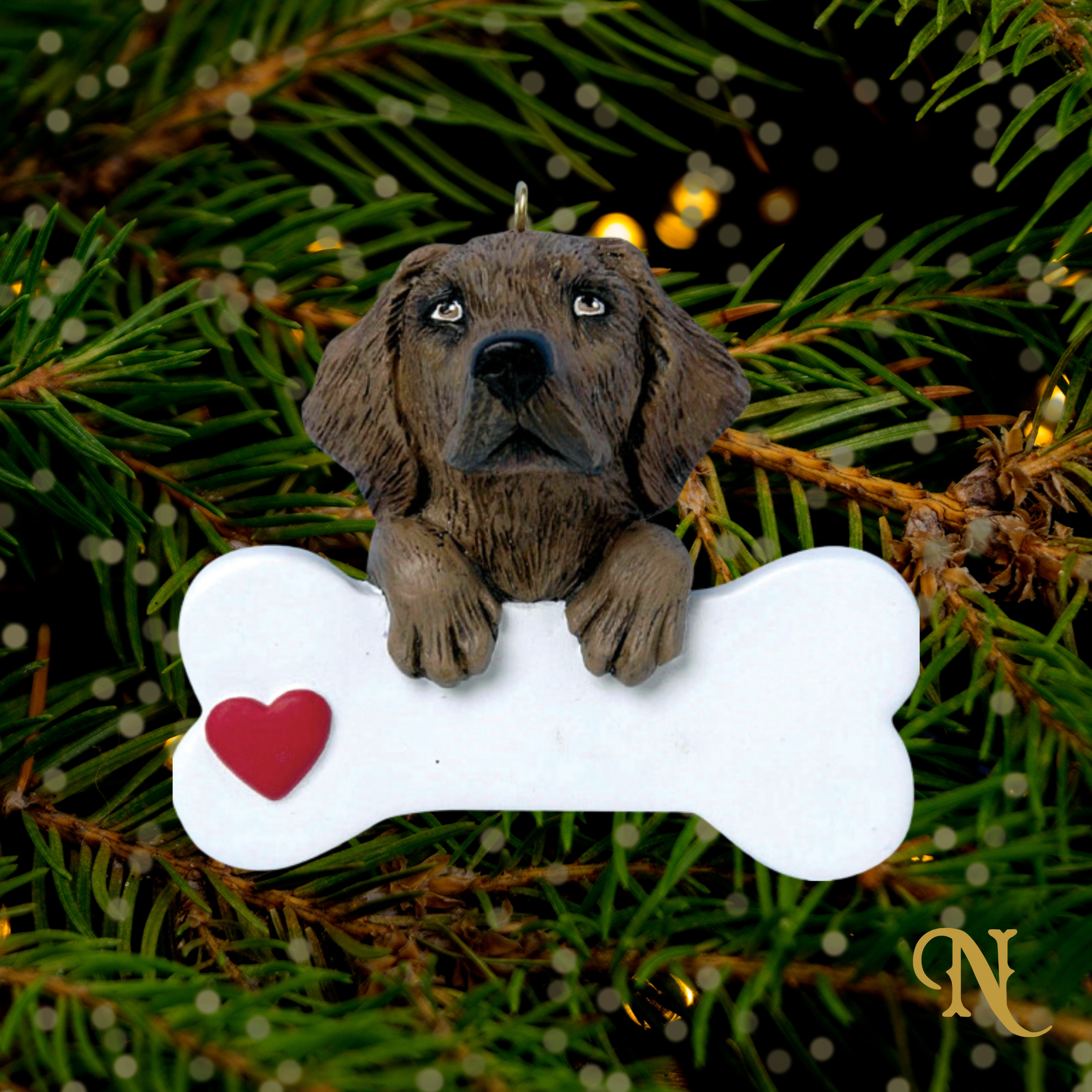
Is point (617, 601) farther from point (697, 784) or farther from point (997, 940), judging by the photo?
point (997, 940)

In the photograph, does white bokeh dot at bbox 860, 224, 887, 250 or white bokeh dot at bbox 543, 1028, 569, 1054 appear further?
white bokeh dot at bbox 860, 224, 887, 250

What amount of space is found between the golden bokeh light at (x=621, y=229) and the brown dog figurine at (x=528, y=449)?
16cm

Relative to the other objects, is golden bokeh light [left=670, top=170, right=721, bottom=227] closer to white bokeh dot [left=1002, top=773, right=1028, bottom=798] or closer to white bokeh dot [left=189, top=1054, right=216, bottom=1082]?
white bokeh dot [left=1002, top=773, right=1028, bottom=798]

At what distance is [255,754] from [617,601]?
0.21 metres

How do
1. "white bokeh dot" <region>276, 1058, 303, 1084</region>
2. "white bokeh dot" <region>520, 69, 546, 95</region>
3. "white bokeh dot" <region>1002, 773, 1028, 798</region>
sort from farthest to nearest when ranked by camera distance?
"white bokeh dot" <region>520, 69, 546, 95</region> → "white bokeh dot" <region>1002, 773, 1028, 798</region> → "white bokeh dot" <region>276, 1058, 303, 1084</region>

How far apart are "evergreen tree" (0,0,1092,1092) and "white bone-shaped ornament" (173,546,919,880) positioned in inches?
0.9

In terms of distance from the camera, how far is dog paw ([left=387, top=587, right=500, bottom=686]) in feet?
1.98

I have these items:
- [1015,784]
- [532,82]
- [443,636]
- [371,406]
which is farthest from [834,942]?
[532,82]

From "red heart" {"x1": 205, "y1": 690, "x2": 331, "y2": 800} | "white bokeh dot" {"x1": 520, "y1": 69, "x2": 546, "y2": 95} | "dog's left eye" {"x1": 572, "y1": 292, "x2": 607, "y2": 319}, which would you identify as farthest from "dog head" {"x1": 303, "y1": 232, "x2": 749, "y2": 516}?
"white bokeh dot" {"x1": 520, "y1": 69, "x2": 546, "y2": 95}

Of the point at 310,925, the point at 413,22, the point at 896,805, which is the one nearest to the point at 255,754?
the point at 310,925

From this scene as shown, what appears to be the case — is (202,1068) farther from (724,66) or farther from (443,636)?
(724,66)

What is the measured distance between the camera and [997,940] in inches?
21.0

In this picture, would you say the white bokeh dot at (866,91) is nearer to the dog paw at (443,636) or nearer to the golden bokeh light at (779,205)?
the golden bokeh light at (779,205)

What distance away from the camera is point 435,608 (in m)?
0.60
